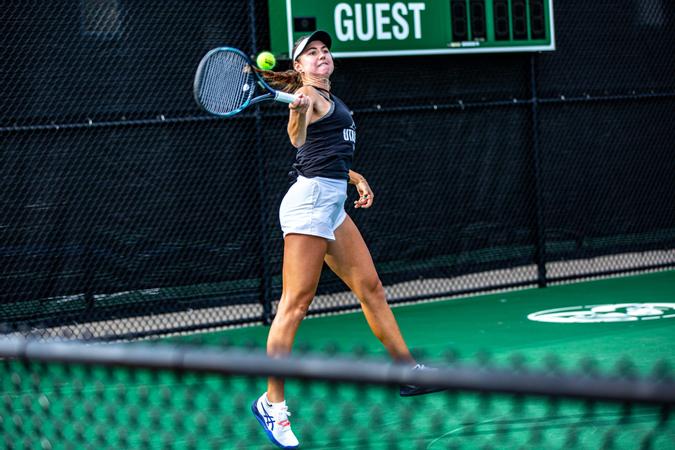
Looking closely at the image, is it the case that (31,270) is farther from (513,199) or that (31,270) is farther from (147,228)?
(513,199)

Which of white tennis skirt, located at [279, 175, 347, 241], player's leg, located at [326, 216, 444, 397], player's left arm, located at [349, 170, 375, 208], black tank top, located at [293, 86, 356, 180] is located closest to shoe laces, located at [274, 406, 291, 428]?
player's leg, located at [326, 216, 444, 397]

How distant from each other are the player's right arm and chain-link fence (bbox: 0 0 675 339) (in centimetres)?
356

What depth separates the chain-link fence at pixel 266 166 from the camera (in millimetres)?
8305

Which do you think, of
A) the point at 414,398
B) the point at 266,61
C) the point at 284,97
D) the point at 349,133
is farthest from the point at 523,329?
the point at 284,97

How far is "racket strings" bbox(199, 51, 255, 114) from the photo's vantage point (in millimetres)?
5070

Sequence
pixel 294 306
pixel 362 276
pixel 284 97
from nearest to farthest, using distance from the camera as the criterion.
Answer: pixel 284 97
pixel 294 306
pixel 362 276

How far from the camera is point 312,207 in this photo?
5.35 m

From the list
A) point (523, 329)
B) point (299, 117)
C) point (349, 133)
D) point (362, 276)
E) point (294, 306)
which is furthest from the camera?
point (523, 329)

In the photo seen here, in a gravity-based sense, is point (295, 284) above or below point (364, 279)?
above

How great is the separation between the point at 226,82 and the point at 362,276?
1254 millimetres

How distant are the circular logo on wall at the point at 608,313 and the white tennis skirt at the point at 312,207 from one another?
3.31 metres

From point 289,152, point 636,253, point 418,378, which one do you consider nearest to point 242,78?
point 418,378

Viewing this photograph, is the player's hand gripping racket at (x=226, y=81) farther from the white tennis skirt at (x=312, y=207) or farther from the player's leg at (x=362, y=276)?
the player's leg at (x=362, y=276)

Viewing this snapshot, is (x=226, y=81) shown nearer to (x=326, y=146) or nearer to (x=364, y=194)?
(x=326, y=146)
